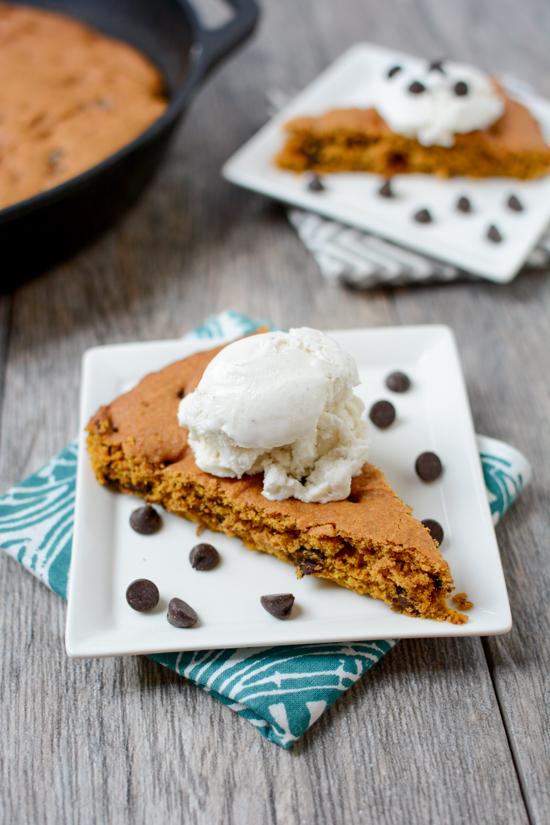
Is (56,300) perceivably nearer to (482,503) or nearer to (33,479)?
(33,479)

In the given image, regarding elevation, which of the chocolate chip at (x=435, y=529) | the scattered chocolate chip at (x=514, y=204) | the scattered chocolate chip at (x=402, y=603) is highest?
the scattered chocolate chip at (x=514, y=204)

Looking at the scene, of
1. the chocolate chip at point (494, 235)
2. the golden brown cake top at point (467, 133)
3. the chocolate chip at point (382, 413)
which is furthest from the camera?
the golden brown cake top at point (467, 133)

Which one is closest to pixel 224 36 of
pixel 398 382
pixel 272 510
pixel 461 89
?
pixel 461 89

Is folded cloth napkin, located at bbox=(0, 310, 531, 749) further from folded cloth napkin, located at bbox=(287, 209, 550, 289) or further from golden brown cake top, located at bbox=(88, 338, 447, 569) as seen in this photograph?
folded cloth napkin, located at bbox=(287, 209, 550, 289)

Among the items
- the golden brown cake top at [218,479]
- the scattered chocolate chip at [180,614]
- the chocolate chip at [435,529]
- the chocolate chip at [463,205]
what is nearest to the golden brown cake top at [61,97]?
the golden brown cake top at [218,479]

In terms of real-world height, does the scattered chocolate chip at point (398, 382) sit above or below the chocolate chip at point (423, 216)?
below

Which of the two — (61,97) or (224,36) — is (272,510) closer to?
(224,36)

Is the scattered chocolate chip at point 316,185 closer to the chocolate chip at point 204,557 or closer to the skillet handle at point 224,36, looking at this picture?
the skillet handle at point 224,36

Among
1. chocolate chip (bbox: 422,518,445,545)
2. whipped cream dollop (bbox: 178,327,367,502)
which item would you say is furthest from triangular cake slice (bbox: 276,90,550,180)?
chocolate chip (bbox: 422,518,445,545)
